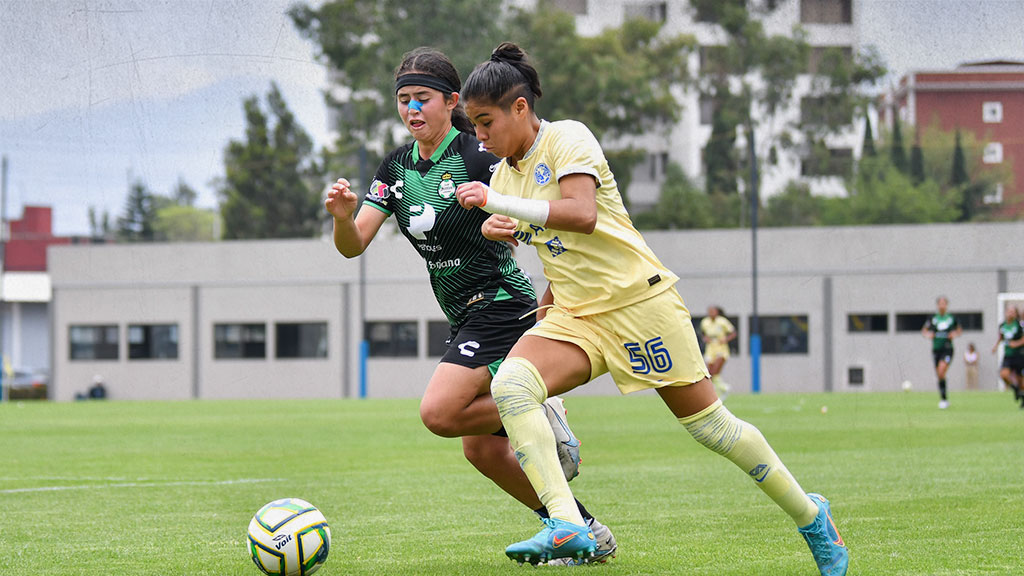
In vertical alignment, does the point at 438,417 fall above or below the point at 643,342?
below

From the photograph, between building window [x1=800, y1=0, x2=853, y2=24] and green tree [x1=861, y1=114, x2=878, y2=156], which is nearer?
building window [x1=800, y1=0, x2=853, y2=24]

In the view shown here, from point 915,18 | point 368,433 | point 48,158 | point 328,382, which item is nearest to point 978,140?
point 328,382

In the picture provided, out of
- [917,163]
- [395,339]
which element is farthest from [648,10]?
[395,339]

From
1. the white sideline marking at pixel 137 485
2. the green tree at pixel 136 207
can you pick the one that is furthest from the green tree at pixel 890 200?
the white sideline marking at pixel 137 485

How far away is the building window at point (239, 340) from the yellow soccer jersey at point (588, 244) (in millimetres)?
36984

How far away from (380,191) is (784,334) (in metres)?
33.1

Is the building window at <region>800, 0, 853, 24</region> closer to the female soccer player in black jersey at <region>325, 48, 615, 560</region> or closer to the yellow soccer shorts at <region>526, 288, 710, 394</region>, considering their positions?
Result: the female soccer player in black jersey at <region>325, 48, 615, 560</region>

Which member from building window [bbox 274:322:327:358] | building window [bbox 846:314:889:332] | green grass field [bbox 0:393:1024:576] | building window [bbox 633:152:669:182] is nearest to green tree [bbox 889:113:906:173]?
building window [bbox 846:314:889:332]

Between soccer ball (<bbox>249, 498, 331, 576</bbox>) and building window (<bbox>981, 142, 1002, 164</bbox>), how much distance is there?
36.3 m

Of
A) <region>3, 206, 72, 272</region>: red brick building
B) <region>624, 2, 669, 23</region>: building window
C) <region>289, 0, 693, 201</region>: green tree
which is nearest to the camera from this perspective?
<region>289, 0, 693, 201</region>: green tree

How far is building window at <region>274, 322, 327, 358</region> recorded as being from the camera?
133 ft

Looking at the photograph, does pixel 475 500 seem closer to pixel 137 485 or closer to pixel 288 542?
pixel 137 485

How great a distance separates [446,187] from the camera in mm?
5574

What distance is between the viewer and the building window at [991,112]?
31.4 meters
